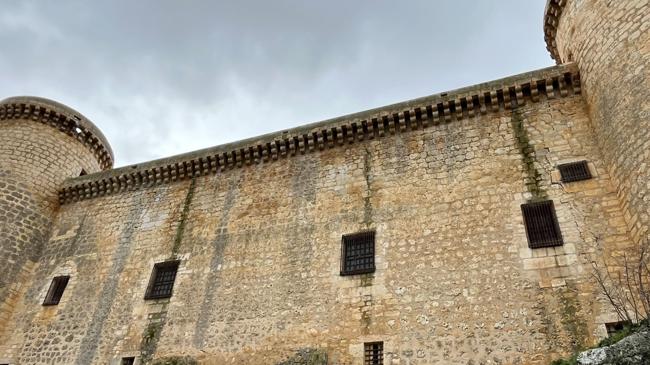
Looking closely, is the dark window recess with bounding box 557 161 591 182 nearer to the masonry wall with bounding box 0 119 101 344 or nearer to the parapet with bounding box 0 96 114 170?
the masonry wall with bounding box 0 119 101 344

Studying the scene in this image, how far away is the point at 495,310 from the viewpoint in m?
7.74

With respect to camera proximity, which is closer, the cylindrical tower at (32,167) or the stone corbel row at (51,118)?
Answer: the cylindrical tower at (32,167)

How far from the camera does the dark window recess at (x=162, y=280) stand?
1052cm

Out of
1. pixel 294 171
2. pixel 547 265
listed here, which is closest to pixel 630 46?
Result: pixel 547 265

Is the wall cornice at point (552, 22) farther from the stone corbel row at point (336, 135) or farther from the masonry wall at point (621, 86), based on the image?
the stone corbel row at point (336, 135)

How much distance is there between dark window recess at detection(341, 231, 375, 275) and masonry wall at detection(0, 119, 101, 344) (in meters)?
8.19

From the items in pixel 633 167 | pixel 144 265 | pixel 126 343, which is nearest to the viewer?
pixel 633 167

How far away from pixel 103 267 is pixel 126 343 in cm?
234

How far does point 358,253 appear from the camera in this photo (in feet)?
30.7

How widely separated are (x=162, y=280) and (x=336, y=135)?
5.05 m

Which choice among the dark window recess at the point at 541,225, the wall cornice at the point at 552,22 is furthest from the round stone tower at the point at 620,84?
the dark window recess at the point at 541,225

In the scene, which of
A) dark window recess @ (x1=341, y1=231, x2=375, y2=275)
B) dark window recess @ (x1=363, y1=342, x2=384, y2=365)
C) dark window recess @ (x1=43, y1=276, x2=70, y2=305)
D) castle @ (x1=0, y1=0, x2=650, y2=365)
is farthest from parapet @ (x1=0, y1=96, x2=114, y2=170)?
dark window recess @ (x1=363, y1=342, x2=384, y2=365)

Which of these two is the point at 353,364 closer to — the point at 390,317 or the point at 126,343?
the point at 390,317

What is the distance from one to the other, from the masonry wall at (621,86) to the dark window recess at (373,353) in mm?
4291
